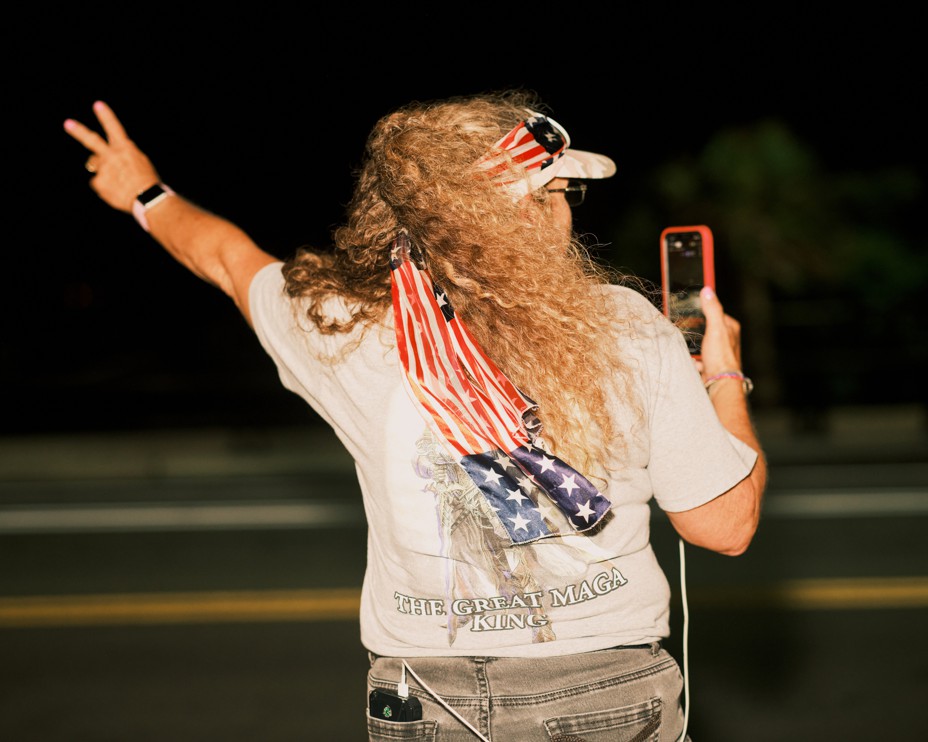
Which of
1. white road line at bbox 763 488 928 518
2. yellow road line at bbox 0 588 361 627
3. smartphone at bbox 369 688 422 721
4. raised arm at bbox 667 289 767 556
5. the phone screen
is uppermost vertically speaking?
the phone screen

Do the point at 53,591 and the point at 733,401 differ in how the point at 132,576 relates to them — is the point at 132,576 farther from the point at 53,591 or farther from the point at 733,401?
the point at 733,401

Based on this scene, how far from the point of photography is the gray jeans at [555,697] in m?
1.67

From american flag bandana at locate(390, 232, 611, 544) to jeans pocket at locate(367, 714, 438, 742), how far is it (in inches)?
14.4

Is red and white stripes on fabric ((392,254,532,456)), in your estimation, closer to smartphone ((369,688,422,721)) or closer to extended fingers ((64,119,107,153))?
smartphone ((369,688,422,721))

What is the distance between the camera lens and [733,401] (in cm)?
188

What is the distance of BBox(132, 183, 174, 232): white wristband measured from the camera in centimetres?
234

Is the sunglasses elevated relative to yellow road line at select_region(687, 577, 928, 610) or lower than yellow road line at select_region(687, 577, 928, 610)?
elevated

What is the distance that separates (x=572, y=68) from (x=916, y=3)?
3.60 m

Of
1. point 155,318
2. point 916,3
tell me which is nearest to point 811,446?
point 916,3

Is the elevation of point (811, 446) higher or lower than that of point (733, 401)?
lower

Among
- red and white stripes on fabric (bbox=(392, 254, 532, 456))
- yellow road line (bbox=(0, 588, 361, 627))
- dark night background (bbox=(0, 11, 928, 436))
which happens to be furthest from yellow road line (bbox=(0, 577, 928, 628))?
red and white stripes on fabric (bbox=(392, 254, 532, 456))

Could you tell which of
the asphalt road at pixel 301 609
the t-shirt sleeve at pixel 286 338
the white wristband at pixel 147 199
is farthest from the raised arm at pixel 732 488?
the asphalt road at pixel 301 609

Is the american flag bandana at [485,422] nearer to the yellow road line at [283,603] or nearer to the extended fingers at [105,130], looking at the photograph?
the extended fingers at [105,130]

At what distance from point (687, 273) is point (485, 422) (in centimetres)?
81
